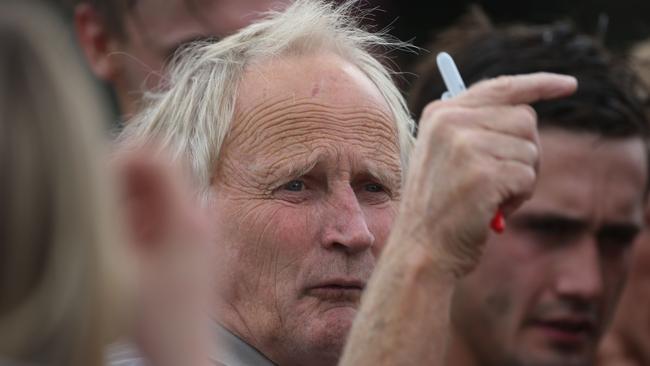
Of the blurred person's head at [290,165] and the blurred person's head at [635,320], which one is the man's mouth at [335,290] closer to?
the blurred person's head at [290,165]

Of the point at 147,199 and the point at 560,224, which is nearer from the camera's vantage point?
the point at 147,199

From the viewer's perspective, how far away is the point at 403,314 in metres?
3.13

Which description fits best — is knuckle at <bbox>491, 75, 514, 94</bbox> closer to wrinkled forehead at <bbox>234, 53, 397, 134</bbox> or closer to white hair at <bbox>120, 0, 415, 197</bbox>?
wrinkled forehead at <bbox>234, 53, 397, 134</bbox>

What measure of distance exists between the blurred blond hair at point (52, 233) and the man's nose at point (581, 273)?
3.02 meters

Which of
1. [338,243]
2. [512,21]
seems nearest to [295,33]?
[338,243]

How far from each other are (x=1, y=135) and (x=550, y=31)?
11.6 ft

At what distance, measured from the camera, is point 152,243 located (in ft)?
6.13

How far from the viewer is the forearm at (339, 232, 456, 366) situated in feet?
10.2

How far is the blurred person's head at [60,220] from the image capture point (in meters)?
1.72

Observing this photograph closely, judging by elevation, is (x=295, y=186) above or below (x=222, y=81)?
below

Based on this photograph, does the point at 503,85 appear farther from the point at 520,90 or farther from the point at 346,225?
the point at 346,225

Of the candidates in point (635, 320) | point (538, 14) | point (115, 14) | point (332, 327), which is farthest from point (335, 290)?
point (538, 14)

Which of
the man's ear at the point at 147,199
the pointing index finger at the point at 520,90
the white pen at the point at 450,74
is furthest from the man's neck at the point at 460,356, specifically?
the man's ear at the point at 147,199

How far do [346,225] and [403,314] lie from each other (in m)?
0.49
